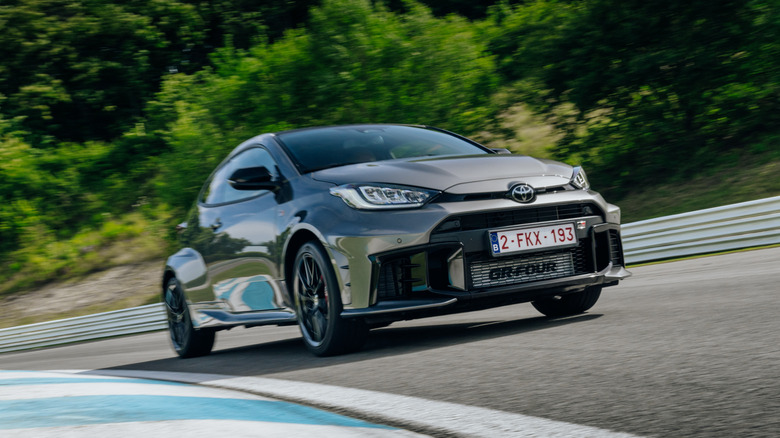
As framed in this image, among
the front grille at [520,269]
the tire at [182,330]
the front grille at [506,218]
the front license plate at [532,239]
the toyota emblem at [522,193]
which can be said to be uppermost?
the toyota emblem at [522,193]

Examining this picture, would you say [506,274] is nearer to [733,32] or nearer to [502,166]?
[502,166]

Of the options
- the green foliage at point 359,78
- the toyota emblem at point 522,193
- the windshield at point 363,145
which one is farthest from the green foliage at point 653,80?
the toyota emblem at point 522,193

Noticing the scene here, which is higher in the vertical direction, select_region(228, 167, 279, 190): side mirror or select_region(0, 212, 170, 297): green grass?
select_region(228, 167, 279, 190): side mirror

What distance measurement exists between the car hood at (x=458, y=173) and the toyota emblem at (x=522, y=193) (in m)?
0.04

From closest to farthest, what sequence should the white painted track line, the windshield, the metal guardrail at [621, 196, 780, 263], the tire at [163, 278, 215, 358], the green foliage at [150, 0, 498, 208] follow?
the white painted track line → the windshield → the tire at [163, 278, 215, 358] → the metal guardrail at [621, 196, 780, 263] → the green foliage at [150, 0, 498, 208]

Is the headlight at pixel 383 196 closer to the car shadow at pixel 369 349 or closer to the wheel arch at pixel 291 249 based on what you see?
the wheel arch at pixel 291 249

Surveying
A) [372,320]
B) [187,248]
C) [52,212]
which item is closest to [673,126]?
[187,248]

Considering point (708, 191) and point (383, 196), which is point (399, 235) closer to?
point (383, 196)

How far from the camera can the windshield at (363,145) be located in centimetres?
613

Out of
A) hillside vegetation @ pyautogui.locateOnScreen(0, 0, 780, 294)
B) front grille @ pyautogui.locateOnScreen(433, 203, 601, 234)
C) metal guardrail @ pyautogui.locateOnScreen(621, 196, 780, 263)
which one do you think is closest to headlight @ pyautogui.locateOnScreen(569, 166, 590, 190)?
front grille @ pyautogui.locateOnScreen(433, 203, 601, 234)

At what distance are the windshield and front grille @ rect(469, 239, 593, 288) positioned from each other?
128cm

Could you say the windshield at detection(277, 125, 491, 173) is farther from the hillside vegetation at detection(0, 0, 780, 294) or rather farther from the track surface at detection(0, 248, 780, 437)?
the hillside vegetation at detection(0, 0, 780, 294)

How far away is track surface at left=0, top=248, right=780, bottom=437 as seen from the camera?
9.59 feet

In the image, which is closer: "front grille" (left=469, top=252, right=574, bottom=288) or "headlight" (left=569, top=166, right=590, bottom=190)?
"front grille" (left=469, top=252, right=574, bottom=288)
